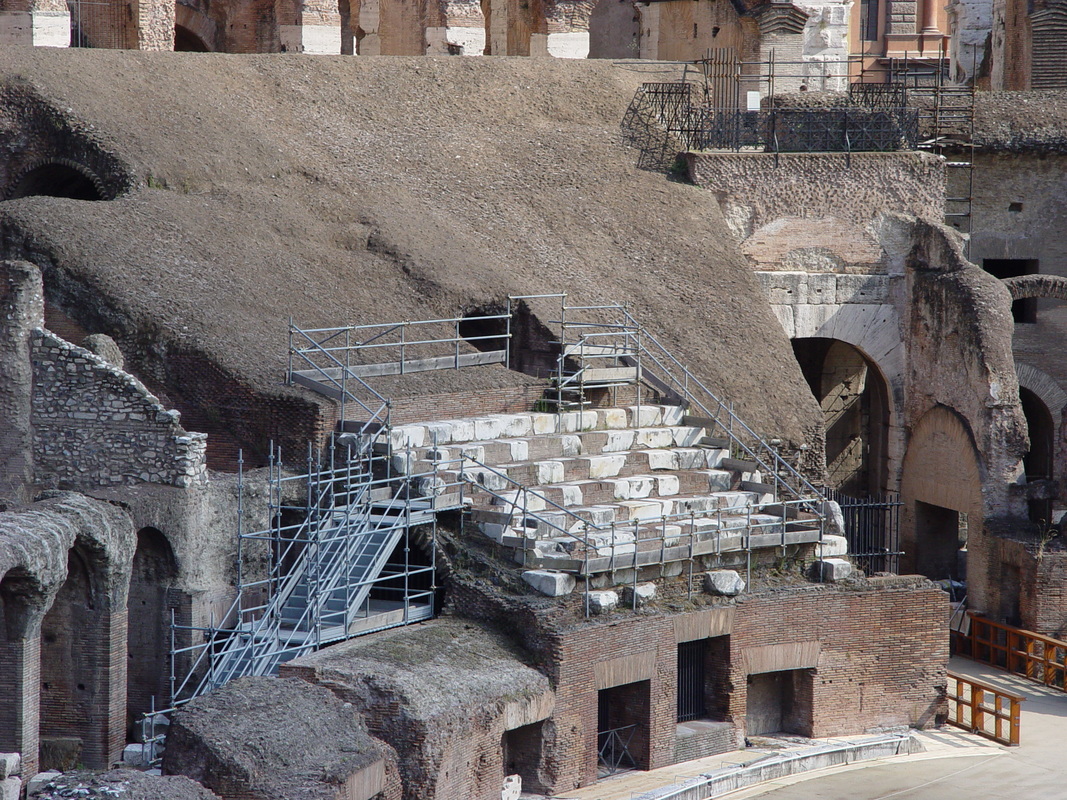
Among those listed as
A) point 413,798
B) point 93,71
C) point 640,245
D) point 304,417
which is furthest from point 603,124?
point 413,798

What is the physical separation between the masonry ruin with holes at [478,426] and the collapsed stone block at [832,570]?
0.14ft

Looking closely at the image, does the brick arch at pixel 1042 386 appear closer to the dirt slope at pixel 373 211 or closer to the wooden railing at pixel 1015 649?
the dirt slope at pixel 373 211

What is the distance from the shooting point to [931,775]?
17062 millimetres

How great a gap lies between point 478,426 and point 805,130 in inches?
349

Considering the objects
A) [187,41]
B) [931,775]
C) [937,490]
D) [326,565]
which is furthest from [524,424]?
[187,41]

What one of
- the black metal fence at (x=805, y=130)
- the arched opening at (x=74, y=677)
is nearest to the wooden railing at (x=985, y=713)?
the arched opening at (x=74, y=677)

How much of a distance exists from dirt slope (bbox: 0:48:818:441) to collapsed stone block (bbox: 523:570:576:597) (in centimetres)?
326

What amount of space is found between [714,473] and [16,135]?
28.7 feet

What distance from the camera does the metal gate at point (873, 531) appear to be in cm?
2236

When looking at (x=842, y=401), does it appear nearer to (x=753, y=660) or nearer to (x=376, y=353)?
(x=376, y=353)

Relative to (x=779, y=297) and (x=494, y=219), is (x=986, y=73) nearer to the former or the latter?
(x=779, y=297)

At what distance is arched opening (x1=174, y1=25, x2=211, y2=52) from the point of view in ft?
101

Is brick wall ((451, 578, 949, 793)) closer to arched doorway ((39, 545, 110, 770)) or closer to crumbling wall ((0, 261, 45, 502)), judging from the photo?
arched doorway ((39, 545, 110, 770))

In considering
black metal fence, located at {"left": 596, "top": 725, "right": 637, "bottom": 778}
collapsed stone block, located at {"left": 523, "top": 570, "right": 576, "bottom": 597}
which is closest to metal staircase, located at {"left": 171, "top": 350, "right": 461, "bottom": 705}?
collapsed stone block, located at {"left": 523, "top": 570, "right": 576, "bottom": 597}
